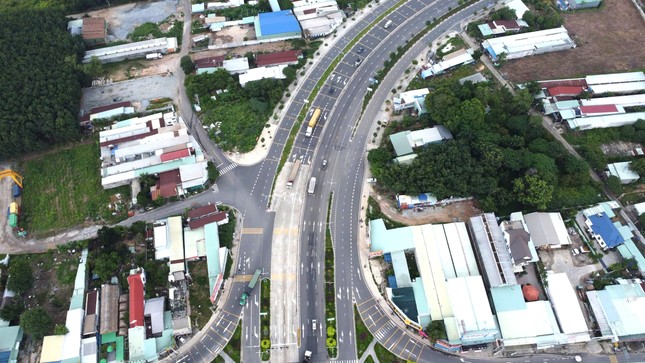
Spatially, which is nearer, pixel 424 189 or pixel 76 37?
pixel 424 189

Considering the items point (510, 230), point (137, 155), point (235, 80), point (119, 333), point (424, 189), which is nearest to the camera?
point (119, 333)

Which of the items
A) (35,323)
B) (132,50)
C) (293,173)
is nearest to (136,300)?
(35,323)

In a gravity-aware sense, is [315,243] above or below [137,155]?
below

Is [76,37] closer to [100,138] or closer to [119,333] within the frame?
[100,138]

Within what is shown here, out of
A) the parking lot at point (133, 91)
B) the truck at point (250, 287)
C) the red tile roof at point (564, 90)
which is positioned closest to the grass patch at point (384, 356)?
the truck at point (250, 287)

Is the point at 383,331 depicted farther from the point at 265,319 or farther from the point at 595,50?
the point at 595,50

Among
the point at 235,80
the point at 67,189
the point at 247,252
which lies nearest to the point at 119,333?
the point at 247,252
